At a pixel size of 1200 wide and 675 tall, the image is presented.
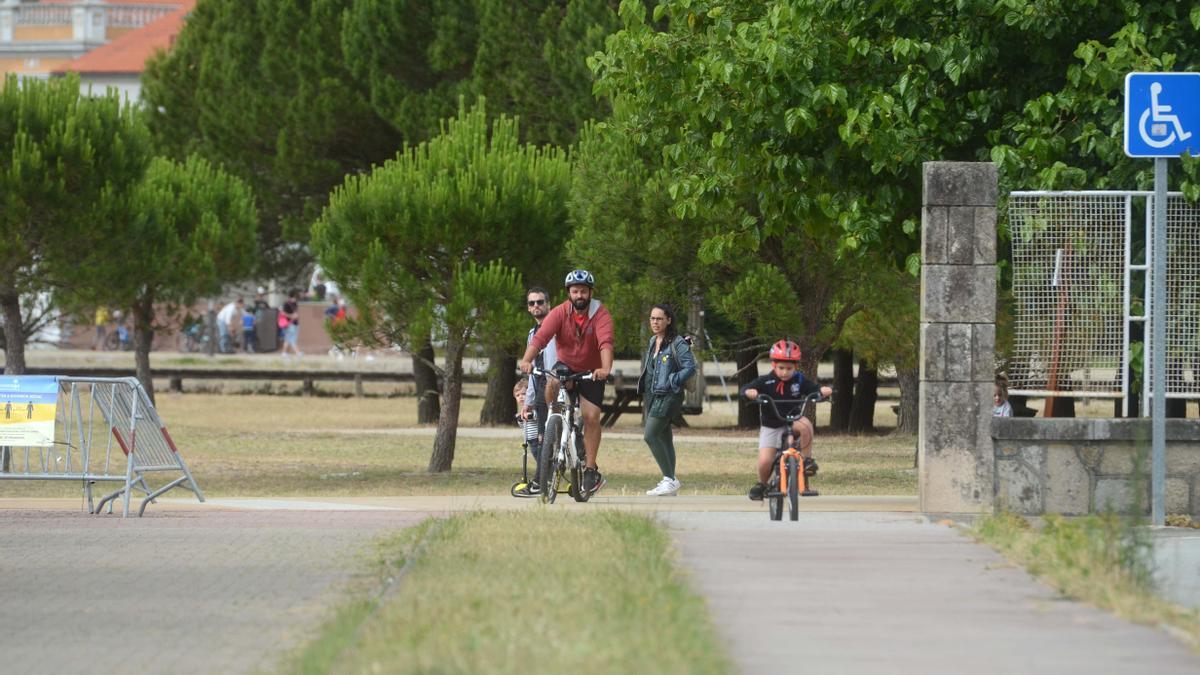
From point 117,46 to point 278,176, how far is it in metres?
62.8

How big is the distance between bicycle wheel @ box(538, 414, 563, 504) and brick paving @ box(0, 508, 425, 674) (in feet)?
3.24

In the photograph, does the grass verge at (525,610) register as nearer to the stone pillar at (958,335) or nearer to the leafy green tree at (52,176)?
the stone pillar at (958,335)

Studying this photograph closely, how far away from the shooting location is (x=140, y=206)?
26.1 metres

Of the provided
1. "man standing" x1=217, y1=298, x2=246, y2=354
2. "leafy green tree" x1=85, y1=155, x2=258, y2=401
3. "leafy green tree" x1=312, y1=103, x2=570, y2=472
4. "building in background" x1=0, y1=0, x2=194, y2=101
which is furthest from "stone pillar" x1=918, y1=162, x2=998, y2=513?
"building in background" x1=0, y1=0, x2=194, y2=101

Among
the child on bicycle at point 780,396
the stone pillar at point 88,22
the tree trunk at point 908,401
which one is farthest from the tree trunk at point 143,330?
the stone pillar at point 88,22

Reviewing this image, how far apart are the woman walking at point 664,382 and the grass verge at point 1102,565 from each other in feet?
13.9

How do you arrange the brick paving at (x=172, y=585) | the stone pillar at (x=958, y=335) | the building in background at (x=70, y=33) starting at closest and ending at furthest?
the brick paving at (x=172, y=585) → the stone pillar at (x=958, y=335) → the building in background at (x=70, y=33)

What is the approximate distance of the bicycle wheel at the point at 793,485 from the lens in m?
12.4

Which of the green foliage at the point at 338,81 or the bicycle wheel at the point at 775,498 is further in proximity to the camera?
the green foliage at the point at 338,81

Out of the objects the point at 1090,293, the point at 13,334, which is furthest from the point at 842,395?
the point at 1090,293

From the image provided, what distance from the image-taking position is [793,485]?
12391 mm

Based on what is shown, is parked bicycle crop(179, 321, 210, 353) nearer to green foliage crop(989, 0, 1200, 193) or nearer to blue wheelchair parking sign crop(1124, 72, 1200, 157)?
green foliage crop(989, 0, 1200, 193)

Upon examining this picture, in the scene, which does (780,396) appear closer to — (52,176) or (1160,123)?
(1160,123)

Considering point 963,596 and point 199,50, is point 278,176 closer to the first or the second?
point 199,50
